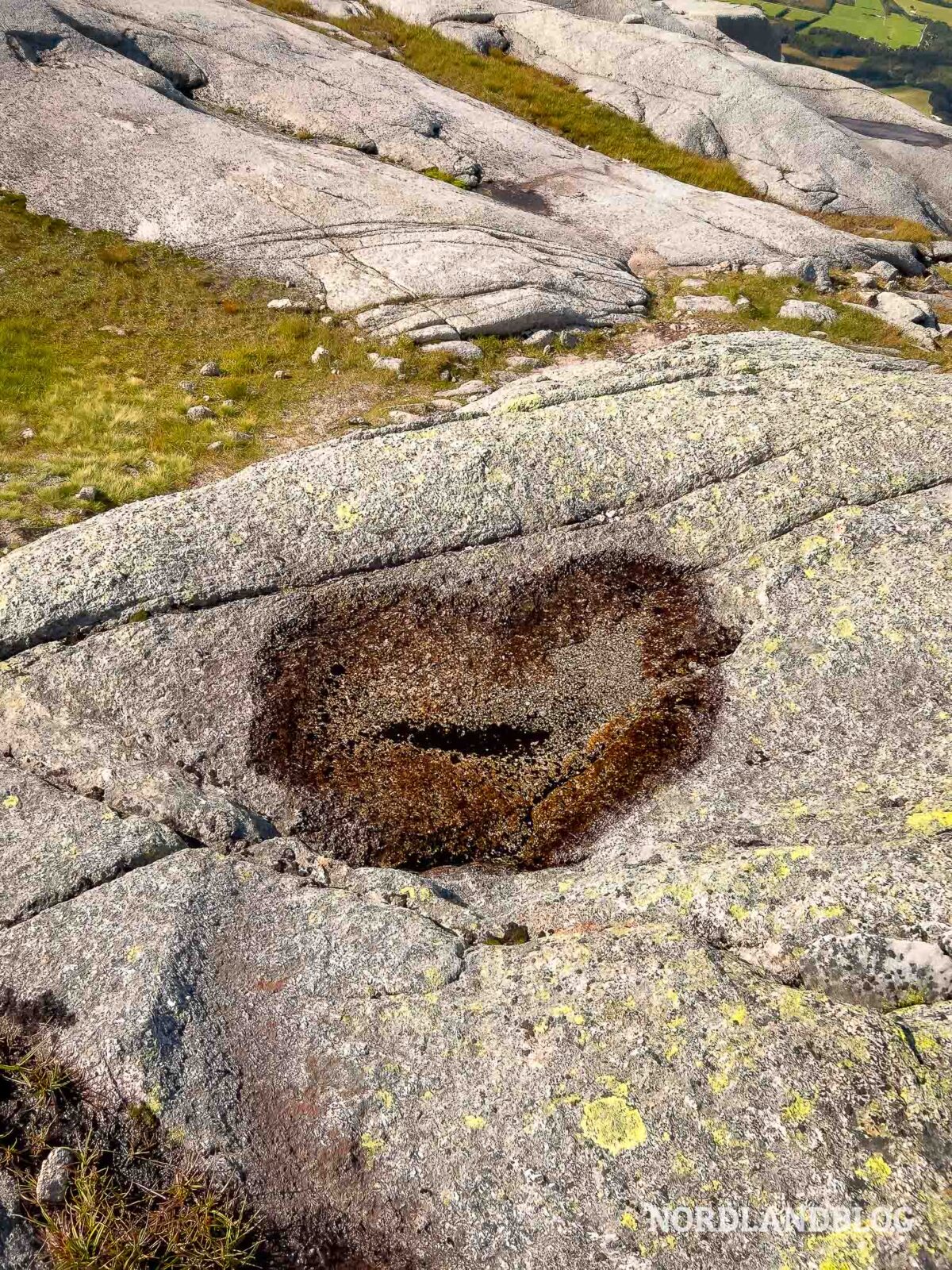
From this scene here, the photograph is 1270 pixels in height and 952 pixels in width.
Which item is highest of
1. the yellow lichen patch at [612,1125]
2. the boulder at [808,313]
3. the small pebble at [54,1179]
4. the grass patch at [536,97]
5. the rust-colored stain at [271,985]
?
the grass patch at [536,97]

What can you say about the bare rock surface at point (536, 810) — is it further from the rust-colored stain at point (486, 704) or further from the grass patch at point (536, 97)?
the grass patch at point (536, 97)

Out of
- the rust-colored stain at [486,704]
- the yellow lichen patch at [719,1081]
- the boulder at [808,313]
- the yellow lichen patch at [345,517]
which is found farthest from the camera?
the boulder at [808,313]

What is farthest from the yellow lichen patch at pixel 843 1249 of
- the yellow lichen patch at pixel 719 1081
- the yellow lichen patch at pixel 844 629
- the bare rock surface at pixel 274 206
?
the bare rock surface at pixel 274 206

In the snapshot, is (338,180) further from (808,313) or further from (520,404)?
(520,404)

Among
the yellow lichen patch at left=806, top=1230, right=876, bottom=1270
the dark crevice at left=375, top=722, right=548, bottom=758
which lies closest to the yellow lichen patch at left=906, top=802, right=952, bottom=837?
the yellow lichen patch at left=806, top=1230, right=876, bottom=1270

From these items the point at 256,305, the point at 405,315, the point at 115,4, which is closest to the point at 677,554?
the point at 405,315

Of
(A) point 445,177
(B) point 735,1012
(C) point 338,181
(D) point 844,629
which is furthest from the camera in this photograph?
(A) point 445,177

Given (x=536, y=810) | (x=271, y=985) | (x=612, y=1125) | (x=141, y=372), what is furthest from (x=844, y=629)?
(x=141, y=372)

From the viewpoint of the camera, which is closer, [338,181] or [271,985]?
[271,985]
